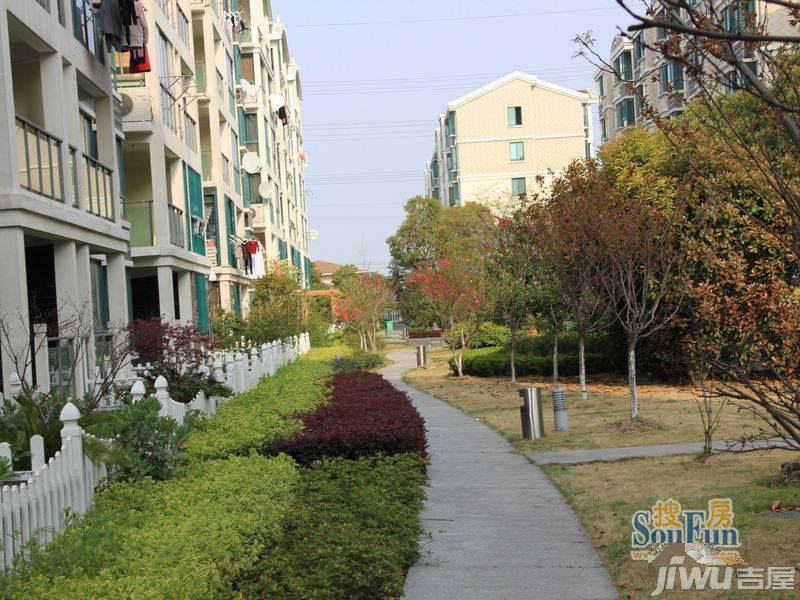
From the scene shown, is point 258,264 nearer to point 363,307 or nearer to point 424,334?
point 363,307

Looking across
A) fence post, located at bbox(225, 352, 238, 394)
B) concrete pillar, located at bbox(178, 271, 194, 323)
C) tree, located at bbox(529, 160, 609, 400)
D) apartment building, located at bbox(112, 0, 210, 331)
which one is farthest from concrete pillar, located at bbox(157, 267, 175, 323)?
tree, located at bbox(529, 160, 609, 400)

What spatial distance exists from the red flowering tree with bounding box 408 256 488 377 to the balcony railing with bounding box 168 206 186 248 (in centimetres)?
1217

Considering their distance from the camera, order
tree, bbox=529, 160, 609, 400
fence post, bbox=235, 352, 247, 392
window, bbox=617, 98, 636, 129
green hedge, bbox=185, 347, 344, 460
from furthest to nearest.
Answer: window, bbox=617, 98, 636, 129
tree, bbox=529, 160, 609, 400
fence post, bbox=235, 352, 247, 392
green hedge, bbox=185, 347, 344, 460

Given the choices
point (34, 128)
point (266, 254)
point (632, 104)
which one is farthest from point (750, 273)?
point (632, 104)

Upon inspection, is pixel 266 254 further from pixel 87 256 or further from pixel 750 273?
pixel 87 256

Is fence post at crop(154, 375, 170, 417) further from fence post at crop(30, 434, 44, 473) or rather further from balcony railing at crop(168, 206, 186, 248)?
balcony railing at crop(168, 206, 186, 248)

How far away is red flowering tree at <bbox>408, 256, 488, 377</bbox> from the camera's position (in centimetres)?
3588

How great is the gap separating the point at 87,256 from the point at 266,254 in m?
31.7

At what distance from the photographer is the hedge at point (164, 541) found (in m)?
5.61

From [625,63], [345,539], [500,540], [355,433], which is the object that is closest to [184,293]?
[355,433]

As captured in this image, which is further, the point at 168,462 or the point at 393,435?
the point at 393,435

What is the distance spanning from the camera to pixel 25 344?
1200 centimetres

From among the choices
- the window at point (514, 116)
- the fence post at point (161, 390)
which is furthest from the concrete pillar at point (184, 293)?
the window at point (514, 116)

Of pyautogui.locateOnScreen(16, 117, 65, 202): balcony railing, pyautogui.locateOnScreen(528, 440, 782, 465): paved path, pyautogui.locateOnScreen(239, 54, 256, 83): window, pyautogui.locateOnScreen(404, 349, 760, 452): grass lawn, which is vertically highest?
pyautogui.locateOnScreen(239, 54, 256, 83): window
